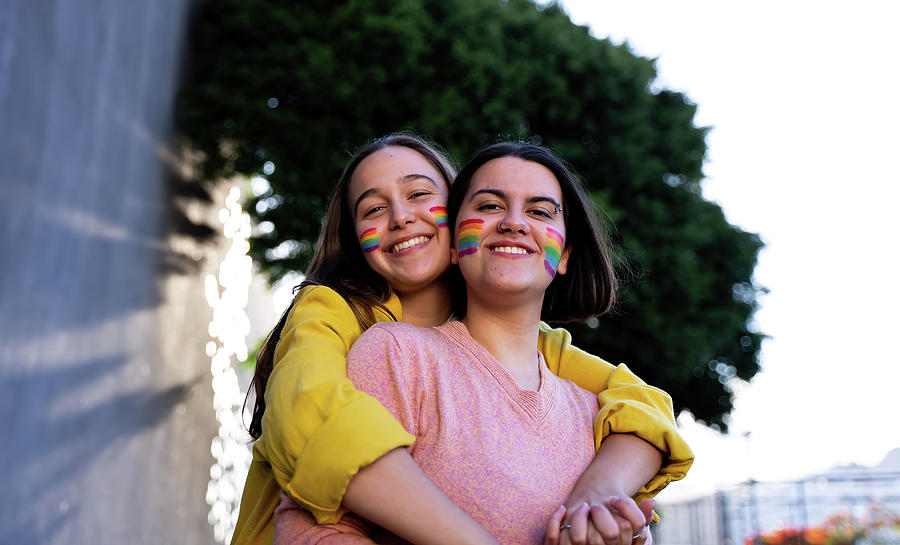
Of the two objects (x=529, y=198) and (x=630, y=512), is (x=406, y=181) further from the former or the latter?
(x=630, y=512)

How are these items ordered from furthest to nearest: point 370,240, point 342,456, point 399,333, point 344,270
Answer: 1. point 344,270
2. point 370,240
3. point 399,333
4. point 342,456

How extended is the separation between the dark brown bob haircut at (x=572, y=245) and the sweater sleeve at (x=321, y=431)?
0.68m

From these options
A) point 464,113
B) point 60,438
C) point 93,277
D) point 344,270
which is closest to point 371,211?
point 344,270

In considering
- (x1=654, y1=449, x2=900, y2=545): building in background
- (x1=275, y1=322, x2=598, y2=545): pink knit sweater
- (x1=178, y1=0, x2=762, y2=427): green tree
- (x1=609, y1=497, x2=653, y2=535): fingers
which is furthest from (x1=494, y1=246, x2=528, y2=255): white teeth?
(x1=178, y1=0, x2=762, y2=427): green tree

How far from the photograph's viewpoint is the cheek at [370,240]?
2.22 m

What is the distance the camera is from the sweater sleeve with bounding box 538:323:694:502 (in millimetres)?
1758

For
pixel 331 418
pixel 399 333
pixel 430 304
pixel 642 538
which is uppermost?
pixel 430 304

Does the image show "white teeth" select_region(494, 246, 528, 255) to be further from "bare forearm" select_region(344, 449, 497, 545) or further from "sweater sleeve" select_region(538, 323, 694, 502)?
"bare forearm" select_region(344, 449, 497, 545)

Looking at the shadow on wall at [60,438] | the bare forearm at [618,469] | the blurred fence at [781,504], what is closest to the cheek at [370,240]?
the bare forearm at [618,469]

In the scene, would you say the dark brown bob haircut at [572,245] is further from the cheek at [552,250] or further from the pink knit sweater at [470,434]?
the pink knit sweater at [470,434]

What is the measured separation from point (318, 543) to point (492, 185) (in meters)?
0.89

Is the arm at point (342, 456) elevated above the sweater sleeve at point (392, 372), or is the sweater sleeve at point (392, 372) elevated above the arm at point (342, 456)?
the sweater sleeve at point (392, 372)

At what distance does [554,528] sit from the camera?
1.44m

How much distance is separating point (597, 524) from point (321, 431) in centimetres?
51
